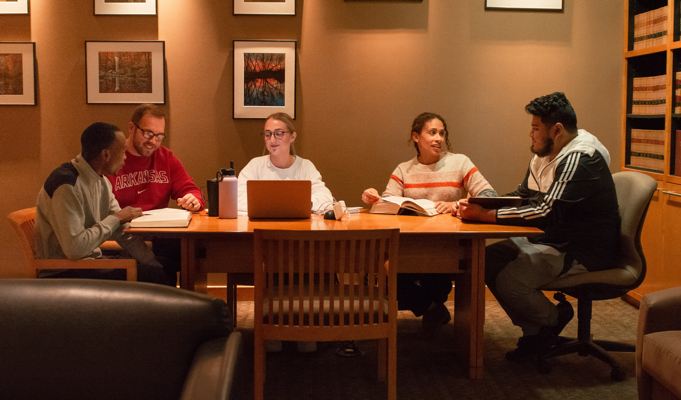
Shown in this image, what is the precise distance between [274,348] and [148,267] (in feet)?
2.55

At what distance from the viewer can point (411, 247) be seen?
3.69 meters

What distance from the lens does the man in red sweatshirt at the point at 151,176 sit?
4.39m

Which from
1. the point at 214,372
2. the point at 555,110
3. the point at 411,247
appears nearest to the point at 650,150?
the point at 555,110

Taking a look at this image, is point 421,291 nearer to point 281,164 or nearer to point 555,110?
point 281,164

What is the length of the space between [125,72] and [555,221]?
2.91 metres

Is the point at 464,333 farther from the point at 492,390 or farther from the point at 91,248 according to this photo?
the point at 91,248

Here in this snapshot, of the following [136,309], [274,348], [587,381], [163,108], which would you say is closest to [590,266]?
[587,381]

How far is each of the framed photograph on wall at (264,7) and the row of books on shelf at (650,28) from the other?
86.3 inches

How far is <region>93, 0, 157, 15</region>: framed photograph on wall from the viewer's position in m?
5.14

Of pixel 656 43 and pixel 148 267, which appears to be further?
pixel 656 43

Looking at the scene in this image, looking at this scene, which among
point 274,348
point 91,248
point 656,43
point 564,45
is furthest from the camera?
point 564,45

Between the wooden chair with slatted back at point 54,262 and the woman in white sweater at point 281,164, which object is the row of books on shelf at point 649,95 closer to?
the woman in white sweater at point 281,164

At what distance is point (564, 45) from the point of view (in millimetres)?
5297

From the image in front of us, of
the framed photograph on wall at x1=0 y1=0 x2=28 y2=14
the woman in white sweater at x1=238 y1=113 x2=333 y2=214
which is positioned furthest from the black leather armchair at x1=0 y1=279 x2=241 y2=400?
the framed photograph on wall at x1=0 y1=0 x2=28 y2=14
